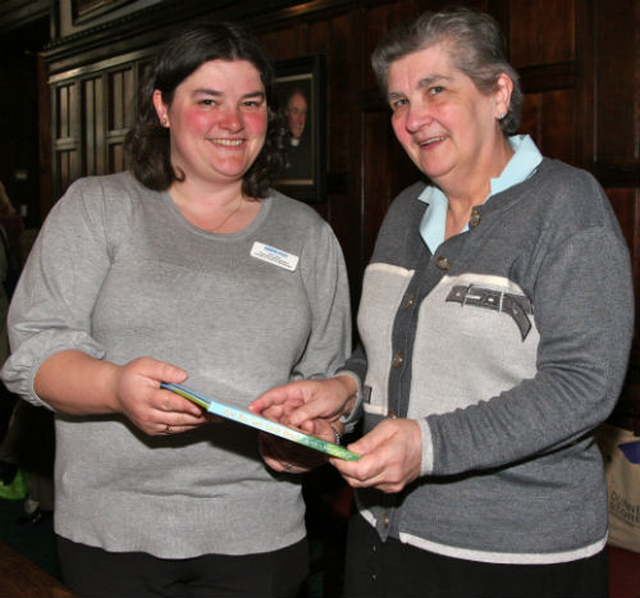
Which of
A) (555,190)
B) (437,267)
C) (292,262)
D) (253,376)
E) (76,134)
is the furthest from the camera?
(76,134)

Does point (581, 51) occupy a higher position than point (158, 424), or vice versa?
point (581, 51)

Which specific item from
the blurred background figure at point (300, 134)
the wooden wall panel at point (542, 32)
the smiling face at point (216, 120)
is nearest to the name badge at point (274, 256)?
the smiling face at point (216, 120)

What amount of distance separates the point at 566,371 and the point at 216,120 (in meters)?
0.97

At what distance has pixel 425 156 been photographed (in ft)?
5.33

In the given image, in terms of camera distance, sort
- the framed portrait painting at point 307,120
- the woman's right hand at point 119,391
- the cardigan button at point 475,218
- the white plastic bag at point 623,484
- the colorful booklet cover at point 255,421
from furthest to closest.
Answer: the framed portrait painting at point 307,120
the white plastic bag at point 623,484
the cardigan button at point 475,218
the woman's right hand at point 119,391
the colorful booklet cover at point 255,421

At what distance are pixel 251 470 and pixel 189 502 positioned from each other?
154 millimetres

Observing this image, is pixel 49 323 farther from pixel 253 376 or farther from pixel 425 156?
pixel 425 156

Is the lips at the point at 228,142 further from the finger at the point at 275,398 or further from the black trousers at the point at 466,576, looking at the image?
the black trousers at the point at 466,576

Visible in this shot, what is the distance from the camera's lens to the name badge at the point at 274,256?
177 centimetres

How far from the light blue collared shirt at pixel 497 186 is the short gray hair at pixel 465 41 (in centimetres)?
14

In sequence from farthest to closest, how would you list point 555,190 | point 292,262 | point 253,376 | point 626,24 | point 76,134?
point 76,134 → point 626,24 → point 292,262 → point 253,376 → point 555,190

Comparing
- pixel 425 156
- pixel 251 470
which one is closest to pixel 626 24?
pixel 425 156

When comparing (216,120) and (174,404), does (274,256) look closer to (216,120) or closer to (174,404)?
(216,120)

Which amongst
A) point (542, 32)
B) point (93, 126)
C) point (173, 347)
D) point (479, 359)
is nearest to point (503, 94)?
point (479, 359)
